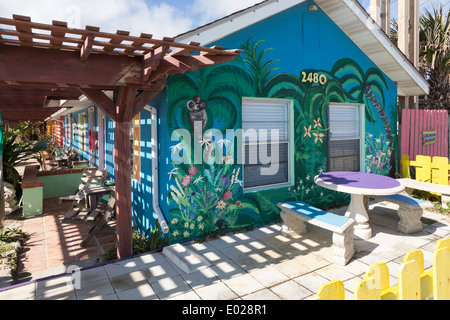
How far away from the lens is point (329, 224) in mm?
4566

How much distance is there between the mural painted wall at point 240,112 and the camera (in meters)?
5.16

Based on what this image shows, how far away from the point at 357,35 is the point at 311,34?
54.8 inches

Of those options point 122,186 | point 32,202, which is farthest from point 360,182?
point 32,202

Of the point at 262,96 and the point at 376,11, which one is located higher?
the point at 376,11

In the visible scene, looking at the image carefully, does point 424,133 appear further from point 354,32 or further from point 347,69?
point 354,32

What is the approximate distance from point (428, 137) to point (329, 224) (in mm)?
6236

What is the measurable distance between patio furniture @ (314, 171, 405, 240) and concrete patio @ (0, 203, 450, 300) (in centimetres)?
28

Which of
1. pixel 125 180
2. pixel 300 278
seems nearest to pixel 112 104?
pixel 125 180

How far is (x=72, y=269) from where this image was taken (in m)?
4.49

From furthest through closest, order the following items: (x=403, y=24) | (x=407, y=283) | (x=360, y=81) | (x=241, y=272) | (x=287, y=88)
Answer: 1. (x=403, y=24)
2. (x=360, y=81)
3. (x=287, y=88)
4. (x=241, y=272)
5. (x=407, y=283)

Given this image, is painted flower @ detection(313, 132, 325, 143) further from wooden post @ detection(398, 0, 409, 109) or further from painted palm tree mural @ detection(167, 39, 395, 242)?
wooden post @ detection(398, 0, 409, 109)

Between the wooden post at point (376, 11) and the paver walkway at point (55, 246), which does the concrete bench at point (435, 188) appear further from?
the paver walkway at point (55, 246)
